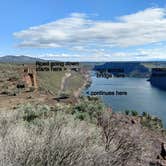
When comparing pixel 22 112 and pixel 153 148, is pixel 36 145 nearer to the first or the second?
pixel 153 148

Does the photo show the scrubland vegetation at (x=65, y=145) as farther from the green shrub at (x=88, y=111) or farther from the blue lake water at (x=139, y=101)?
the blue lake water at (x=139, y=101)

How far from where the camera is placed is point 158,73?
151750 millimetres

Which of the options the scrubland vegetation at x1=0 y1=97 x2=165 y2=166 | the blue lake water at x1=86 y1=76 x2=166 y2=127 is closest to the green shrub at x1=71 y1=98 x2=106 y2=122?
the scrubland vegetation at x1=0 y1=97 x2=165 y2=166

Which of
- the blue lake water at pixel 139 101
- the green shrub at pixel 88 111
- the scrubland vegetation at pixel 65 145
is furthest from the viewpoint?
the blue lake water at pixel 139 101

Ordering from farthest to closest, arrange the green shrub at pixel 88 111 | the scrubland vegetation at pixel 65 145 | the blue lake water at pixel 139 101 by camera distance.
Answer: the blue lake water at pixel 139 101, the green shrub at pixel 88 111, the scrubland vegetation at pixel 65 145

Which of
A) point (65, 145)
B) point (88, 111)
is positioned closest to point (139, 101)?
point (88, 111)

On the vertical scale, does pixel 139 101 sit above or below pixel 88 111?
below

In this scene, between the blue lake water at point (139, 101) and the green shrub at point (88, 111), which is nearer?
the green shrub at point (88, 111)

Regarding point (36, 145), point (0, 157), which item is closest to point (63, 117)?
point (36, 145)

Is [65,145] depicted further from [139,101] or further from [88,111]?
[139,101]

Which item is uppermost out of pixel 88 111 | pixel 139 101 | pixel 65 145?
pixel 65 145

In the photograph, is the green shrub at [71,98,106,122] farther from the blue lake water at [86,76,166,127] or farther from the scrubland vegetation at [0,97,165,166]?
the blue lake water at [86,76,166,127]

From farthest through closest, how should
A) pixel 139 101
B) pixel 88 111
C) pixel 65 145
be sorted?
pixel 139 101
pixel 88 111
pixel 65 145

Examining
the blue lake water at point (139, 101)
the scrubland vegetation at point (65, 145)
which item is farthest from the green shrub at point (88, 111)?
the blue lake water at point (139, 101)
